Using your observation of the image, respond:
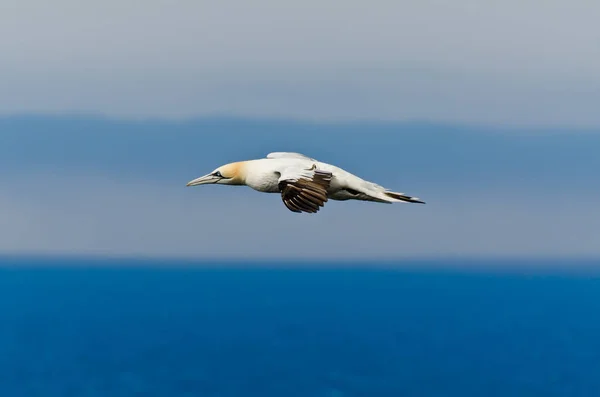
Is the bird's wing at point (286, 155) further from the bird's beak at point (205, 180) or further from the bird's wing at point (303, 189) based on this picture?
the bird's wing at point (303, 189)

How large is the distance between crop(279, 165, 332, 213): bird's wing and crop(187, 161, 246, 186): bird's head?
4.02 m

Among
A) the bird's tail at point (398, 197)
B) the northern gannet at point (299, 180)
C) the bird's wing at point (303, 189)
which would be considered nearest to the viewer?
the bird's wing at point (303, 189)

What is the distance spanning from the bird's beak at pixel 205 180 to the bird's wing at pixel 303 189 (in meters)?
5.59

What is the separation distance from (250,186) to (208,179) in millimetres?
2878

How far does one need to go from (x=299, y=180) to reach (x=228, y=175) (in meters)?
6.03

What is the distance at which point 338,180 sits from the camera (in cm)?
3284

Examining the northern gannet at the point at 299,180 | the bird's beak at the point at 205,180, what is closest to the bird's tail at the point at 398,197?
the northern gannet at the point at 299,180

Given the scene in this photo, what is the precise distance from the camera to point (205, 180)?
119 ft

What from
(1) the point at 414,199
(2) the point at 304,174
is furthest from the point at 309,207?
(1) the point at 414,199

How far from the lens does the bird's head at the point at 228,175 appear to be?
34625 millimetres

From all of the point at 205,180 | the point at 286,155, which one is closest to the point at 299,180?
the point at 286,155

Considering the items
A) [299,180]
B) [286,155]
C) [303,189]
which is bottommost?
[303,189]

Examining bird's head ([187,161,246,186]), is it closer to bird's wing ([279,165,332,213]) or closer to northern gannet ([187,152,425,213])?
northern gannet ([187,152,425,213])

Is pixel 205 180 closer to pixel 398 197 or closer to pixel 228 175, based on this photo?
pixel 228 175
